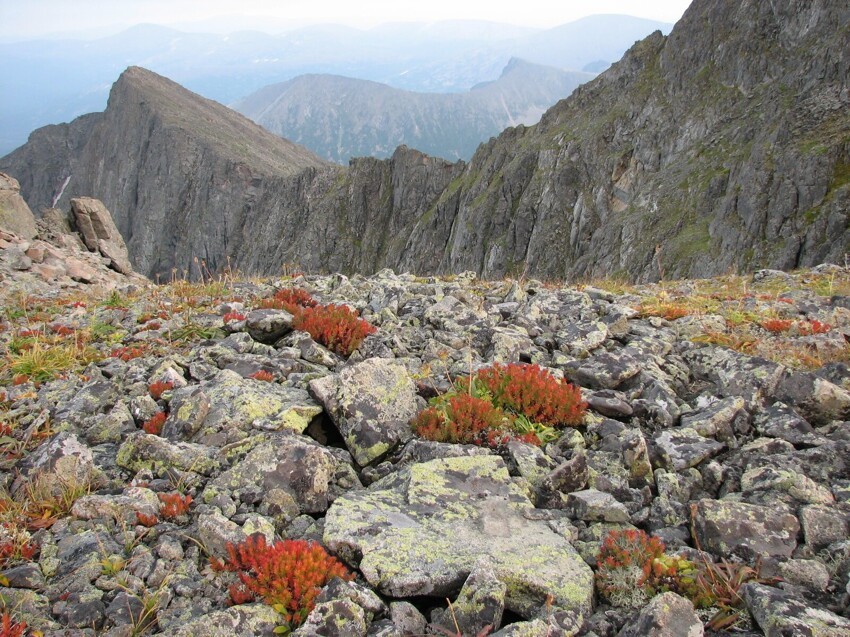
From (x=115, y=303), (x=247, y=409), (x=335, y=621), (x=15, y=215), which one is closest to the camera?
(x=335, y=621)

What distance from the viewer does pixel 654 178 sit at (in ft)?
288

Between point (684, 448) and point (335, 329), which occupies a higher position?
point (335, 329)

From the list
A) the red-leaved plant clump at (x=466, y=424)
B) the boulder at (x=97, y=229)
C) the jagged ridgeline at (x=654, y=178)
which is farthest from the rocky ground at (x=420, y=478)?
the boulder at (x=97, y=229)

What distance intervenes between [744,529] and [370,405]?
14.3 ft

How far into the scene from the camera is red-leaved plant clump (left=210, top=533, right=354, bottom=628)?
4.24m

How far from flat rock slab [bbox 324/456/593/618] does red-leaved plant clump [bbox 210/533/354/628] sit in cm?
33

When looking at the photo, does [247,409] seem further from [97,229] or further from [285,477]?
[97,229]

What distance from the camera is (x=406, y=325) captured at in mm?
11055

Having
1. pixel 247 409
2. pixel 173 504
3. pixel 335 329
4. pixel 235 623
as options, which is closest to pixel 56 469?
pixel 173 504

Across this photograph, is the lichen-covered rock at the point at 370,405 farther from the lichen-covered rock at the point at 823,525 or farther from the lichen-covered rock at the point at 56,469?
the lichen-covered rock at the point at 823,525

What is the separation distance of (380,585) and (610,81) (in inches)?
4702

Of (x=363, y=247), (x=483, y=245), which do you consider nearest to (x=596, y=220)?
(x=483, y=245)

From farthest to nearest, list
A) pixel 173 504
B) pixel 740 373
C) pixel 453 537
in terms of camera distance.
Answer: pixel 740 373 < pixel 173 504 < pixel 453 537

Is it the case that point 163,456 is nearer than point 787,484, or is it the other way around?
point 787,484
